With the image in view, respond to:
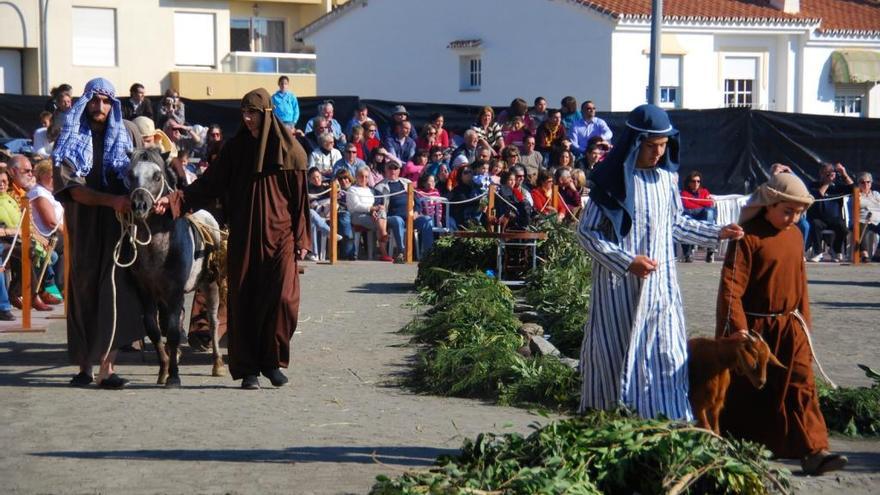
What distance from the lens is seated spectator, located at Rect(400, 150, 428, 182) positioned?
73.7 feet

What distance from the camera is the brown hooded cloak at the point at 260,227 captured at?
10352 mm

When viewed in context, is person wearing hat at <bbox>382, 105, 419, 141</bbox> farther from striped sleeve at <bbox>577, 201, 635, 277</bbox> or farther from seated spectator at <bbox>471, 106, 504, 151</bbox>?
striped sleeve at <bbox>577, 201, 635, 277</bbox>

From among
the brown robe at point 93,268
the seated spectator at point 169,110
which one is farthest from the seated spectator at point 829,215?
the brown robe at point 93,268

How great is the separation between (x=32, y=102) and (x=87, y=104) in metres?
13.1

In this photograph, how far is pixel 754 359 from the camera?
24.5 feet

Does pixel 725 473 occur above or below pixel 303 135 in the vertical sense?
below

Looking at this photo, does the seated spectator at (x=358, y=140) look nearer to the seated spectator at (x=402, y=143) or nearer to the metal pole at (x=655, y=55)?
the seated spectator at (x=402, y=143)

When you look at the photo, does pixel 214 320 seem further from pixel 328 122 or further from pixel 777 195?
pixel 328 122

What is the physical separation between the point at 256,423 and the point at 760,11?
121 feet

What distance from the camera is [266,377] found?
10.9 metres

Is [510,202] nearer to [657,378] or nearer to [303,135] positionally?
[303,135]

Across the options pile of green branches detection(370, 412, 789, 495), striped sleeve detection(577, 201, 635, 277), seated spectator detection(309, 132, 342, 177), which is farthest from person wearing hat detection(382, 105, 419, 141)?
pile of green branches detection(370, 412, 789, 495)

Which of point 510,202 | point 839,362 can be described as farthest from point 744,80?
point 839,362

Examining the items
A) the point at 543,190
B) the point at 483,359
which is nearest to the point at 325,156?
the point at 543,190
